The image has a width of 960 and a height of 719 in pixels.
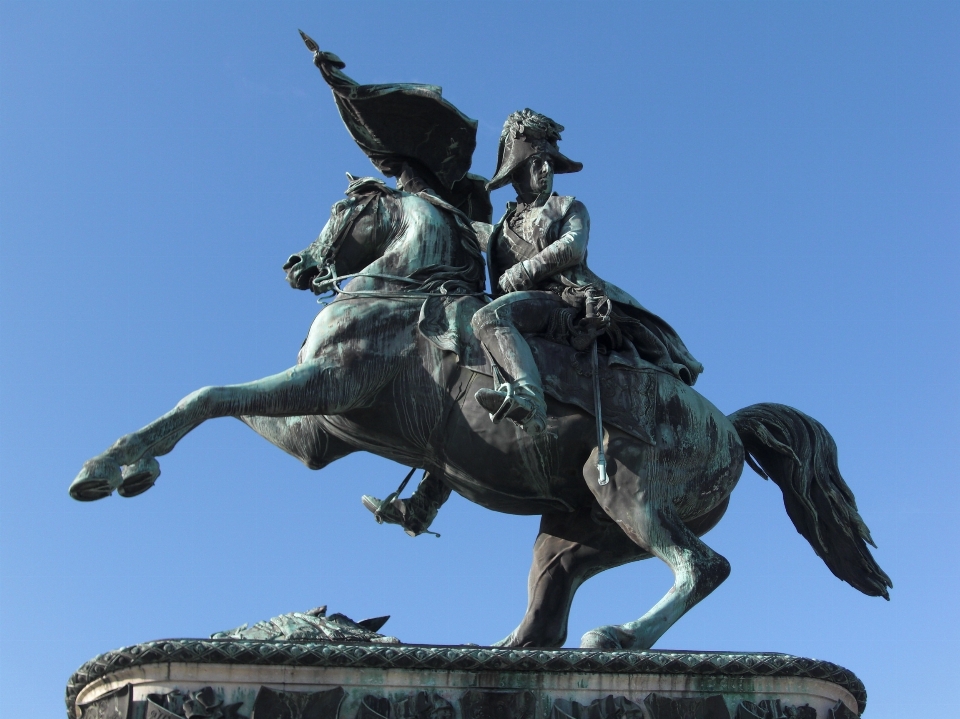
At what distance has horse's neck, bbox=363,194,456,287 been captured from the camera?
34.5ft

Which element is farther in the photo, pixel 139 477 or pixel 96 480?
pixel 139 477

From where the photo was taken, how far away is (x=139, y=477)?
930 centimetres

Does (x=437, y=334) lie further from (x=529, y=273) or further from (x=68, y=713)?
(x=68, y=713)

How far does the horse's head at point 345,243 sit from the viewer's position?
10.8 m

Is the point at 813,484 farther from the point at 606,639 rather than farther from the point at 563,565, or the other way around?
the point at 606,639

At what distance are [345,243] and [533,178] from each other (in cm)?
142

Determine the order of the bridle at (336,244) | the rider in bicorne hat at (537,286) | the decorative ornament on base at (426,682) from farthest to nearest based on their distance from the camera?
the bridle at (336,244)
the rider in bicorne hat at (537,286)
the decorative ornament on base at (426,682)

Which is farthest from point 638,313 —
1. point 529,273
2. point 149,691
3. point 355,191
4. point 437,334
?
point 149,691

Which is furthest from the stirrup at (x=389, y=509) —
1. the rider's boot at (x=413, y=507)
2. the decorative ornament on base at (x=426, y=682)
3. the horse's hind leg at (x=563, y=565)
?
the decorative ornament on base at (x=426, y=682)

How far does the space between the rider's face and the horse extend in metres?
0.49

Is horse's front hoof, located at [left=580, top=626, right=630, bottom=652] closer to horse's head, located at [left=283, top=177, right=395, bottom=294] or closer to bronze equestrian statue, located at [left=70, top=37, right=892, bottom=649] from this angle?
bronze equestrian statue, located at [left=70, top=37, right=892, bottom=649]

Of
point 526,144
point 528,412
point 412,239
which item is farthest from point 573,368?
point 526,144

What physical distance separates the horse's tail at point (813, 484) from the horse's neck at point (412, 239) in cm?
235

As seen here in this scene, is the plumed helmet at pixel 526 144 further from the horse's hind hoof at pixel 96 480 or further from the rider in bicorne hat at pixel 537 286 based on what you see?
the horse's hind hoof at pixel 96 480
